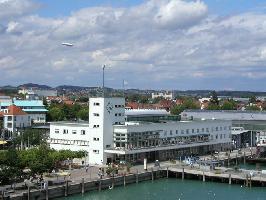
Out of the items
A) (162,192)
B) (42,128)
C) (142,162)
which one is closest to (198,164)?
(142,162)

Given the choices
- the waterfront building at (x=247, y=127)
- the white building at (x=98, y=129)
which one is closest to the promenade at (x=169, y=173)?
the white building at (x=98, y=129)

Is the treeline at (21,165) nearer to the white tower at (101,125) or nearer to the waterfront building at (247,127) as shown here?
the white tower at (101,125)

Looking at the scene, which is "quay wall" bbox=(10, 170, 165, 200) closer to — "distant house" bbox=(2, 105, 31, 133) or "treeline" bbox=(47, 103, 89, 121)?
"distant house" bbox=(2, 105, 31, 133)

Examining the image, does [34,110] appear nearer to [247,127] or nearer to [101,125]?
[247,127]

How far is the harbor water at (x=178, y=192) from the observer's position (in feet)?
150

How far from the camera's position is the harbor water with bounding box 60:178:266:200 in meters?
45.8

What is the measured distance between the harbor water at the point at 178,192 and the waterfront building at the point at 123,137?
784 cm

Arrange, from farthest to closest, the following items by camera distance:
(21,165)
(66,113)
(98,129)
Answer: (66,113) < (98,129) < (21,165)

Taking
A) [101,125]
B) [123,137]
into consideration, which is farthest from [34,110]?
[123,137]

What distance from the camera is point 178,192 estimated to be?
4822 centimetres

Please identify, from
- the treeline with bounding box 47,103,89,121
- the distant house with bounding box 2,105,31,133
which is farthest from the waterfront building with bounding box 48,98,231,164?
the treeline with bounding box 47,103,89,121

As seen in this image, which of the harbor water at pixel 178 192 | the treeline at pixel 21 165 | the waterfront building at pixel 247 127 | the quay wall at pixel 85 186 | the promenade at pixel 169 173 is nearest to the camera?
the quay wall at pixel 85 186

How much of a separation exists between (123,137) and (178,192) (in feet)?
43.2

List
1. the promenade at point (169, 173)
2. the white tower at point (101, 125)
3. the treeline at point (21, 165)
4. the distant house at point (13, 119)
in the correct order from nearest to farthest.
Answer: the treeline at point (21, 165) < the promenade at point (169, 173) < the white tower at point (101, 125) < the distant house at point (13, 119)
